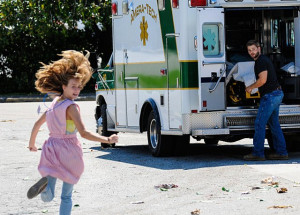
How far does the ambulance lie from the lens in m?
12.9

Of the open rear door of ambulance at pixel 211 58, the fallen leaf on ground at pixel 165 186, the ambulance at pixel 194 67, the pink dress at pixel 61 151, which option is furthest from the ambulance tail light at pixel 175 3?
the pink dress at pixel 61 151

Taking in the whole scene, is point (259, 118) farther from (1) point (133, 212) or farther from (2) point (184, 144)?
(1) point (133, 212)

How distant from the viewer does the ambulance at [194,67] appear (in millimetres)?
12883

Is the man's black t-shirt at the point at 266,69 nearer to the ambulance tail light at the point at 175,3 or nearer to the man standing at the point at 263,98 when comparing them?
the man standing at the point at 263,98

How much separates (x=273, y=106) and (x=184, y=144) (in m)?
1.71

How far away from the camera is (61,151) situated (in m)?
7.05

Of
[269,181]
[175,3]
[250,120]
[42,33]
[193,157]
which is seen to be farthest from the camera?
[42,33]

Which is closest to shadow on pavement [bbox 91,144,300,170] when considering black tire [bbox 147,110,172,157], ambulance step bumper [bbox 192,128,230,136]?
black tire [bbox 147,110,172,157]

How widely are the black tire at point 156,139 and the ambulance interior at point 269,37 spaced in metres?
1.67

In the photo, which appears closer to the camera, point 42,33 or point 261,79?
point 261,79

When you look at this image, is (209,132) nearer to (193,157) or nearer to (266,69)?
(193,157)

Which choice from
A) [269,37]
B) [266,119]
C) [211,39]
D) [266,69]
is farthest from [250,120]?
[269,37]

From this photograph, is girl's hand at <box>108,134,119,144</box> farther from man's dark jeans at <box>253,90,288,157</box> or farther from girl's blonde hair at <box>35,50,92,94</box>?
man's dark jeans at <box>253,90,288,157</box>

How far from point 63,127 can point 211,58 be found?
6.08 meters
